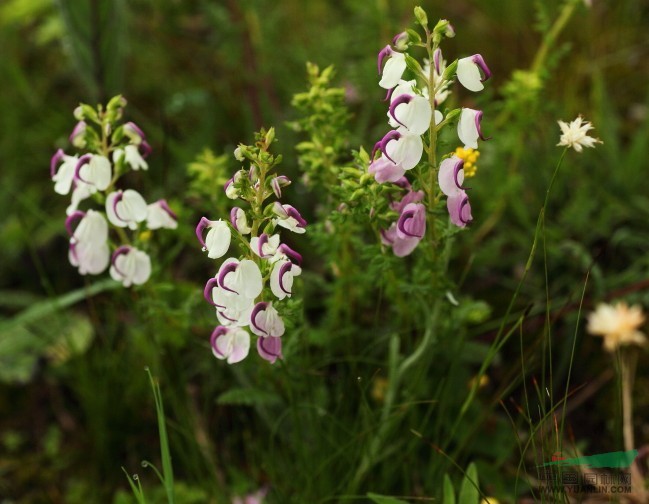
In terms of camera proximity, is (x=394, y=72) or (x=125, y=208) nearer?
(x=394, y=72)

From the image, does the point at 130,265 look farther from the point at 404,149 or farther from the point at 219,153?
the point at 219,153

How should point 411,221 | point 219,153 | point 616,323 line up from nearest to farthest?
point 411,221
point 616,323
point 219,153

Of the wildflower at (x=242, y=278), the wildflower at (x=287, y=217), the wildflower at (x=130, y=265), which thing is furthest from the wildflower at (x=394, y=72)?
the wildflower at (x=130, y=265)

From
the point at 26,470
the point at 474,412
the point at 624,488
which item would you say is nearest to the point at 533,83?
the point at 474,412

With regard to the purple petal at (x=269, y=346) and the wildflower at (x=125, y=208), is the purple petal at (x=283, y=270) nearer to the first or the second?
the purple petal at (x=269, y=346)

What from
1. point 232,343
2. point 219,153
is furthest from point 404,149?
point 219,153

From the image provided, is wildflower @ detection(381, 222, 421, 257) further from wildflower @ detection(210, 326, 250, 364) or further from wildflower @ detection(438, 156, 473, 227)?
wildflower @ detection(210, 326, 250, 364)

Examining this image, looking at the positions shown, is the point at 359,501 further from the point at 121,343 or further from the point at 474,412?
the point at 121,343

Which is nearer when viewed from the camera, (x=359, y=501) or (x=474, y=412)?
(x=359, y=501)
